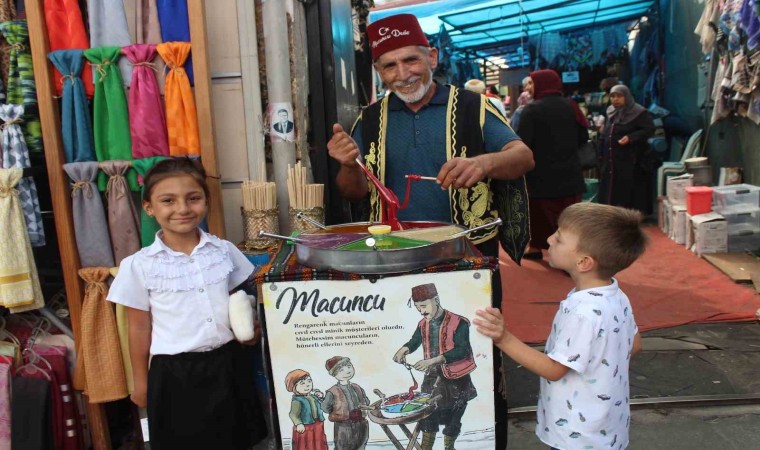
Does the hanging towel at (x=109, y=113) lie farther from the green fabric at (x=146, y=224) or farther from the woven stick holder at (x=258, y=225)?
the woven stick holder at (x=258, y=225)

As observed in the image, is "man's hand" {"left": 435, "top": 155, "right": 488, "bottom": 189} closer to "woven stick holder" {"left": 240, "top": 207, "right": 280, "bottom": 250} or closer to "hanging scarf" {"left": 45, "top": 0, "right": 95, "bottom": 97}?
"woven stick holder" {"left": 240, "top": 207, "right": 280, "bottom": 250}

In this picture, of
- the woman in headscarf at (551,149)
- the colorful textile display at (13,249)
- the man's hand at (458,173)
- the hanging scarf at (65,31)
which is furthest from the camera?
the woman in headscarf at (551,149)

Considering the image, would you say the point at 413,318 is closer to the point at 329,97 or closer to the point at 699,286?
the point at 329,97

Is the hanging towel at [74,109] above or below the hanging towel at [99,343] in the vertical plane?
above

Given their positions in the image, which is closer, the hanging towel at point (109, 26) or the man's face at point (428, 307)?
the man's face at point (428, 307)

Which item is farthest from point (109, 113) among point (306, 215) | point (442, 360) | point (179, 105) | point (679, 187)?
point (679, 187)

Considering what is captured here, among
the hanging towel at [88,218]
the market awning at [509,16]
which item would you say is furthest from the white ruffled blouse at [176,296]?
Answer: the market awning at [509,16]

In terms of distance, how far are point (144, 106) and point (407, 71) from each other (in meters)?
1.00

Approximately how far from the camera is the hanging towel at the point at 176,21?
2.22 m

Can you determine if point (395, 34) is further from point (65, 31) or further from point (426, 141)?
point (65, 31)

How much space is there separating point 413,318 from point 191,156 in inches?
52.0

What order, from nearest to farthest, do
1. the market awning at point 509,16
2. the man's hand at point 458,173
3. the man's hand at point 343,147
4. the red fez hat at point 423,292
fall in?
the red fez hat at point 423,292 < the man's hand at point 458,173 < the man's hand at point 343,147 < the market awning at point 509,16

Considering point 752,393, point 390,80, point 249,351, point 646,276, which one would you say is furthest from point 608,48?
point 249,351

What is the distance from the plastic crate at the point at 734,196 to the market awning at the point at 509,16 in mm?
3400
